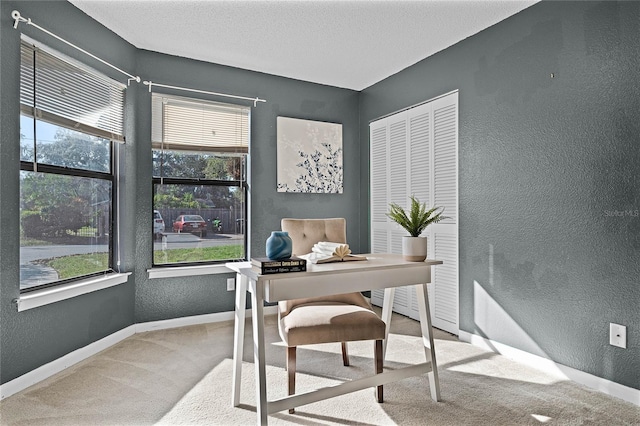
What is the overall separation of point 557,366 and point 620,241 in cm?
93

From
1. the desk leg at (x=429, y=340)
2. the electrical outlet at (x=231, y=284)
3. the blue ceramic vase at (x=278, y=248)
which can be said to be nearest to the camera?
the blue ceramic vase at (x=278, y=248)

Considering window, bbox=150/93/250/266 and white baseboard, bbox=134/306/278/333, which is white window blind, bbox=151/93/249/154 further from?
white baseboard, bbox=134/306/278/333

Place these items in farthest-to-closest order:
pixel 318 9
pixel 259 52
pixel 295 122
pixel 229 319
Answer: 1. pixel 295 122
2. pixel 229 319
3. pixel 259 52
4. pixel 318 9

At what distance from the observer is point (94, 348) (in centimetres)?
298

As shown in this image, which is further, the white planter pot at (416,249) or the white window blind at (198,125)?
the white window blind at (198,125)

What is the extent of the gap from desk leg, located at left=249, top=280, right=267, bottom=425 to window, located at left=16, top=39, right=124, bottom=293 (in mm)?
1677

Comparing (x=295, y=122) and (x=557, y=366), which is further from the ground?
(x=295, y=122)

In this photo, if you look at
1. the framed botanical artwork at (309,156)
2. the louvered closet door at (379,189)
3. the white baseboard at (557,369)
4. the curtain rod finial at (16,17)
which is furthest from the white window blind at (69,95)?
the white baseboard at (557,369)

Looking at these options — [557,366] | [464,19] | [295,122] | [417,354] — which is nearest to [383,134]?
[295,122]

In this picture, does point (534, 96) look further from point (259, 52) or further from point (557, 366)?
point (259, 52)

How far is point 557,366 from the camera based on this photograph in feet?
8.61

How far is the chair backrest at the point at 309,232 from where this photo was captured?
275cm

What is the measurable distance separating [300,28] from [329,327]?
90.2 inches

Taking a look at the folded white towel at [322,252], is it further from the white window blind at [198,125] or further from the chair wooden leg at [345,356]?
the white window blind at [198,125]
